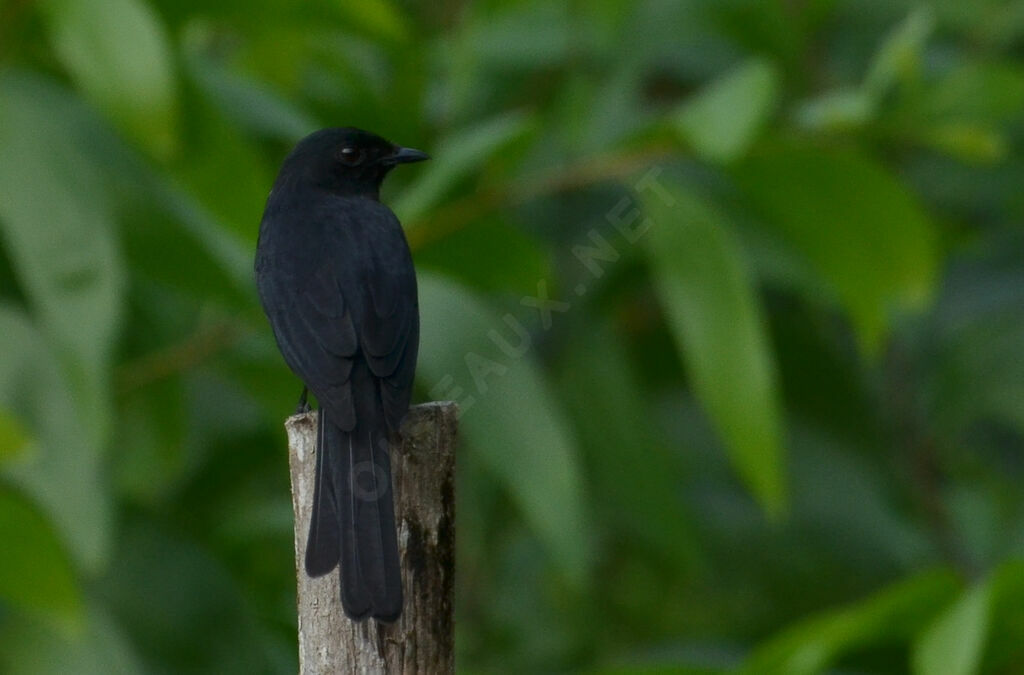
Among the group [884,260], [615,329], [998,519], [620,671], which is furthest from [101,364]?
[998,519]

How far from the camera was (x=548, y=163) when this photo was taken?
5.27 m

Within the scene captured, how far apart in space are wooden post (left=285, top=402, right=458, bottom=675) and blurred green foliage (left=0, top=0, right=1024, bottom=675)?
116 centimetres

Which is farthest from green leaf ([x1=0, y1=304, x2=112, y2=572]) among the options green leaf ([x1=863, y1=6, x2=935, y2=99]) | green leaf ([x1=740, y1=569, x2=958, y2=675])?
green leaf ([x1=863, y1=6, x2=935, y2=99])

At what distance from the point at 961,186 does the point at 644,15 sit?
4.86 feet

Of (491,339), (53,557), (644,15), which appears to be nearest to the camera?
(53,557)

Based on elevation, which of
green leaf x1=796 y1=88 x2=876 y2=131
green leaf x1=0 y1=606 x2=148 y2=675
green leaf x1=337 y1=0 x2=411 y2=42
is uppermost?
green leaf x1=337 y1=0 x2=411 y2=42

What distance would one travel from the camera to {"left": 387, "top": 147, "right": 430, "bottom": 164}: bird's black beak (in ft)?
9.73

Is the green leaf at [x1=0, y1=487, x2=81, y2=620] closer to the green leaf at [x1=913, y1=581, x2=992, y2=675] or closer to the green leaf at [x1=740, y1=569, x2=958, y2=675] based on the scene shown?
the green leaf at [x1=740, y1=569, x2=958, y2=675]

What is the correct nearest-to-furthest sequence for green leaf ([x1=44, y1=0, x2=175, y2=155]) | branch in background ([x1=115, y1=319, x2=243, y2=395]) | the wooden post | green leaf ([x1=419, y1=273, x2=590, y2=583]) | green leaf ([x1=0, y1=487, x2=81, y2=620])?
1. the wooden post
2. green leaf ([x1=0, y1=487, x2=81, y2=620])
3. green leaf ([x1=44, y1=0, x2=175, y2=155])
4. green leaf ([x1=419, y1=273, x2=590, y2=583])
5. branch in background ([x1=115, y1=319, x2=243, y2=395])

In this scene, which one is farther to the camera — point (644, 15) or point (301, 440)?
point (644, 15)

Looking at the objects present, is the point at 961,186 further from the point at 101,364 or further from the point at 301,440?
the point at 301,440

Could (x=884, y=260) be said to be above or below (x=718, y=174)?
below

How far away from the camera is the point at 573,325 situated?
17.1ft

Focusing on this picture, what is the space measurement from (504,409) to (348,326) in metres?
1.73
